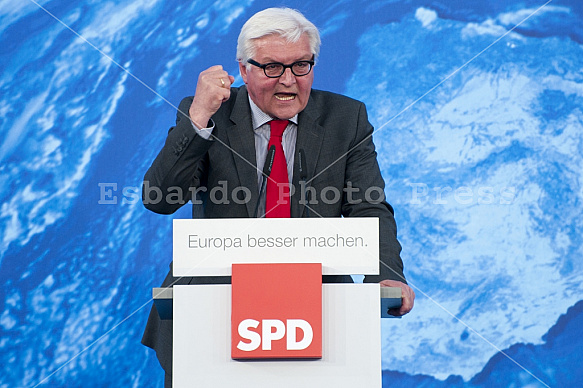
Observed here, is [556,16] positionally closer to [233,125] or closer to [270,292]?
[233,125]

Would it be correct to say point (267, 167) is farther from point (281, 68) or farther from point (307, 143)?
point (281, 68)

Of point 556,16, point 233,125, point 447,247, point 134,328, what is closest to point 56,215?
point 134,328

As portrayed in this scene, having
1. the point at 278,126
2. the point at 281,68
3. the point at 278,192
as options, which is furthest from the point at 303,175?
the point at 281,68

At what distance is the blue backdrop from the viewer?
Result: 3.36 m

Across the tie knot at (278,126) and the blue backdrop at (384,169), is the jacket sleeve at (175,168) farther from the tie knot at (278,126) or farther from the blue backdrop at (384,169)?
the blue backdrop at (384,169)

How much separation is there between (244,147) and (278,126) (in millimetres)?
140

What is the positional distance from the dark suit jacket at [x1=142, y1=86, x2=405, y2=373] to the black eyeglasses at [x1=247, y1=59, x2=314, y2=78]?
0.44 feet

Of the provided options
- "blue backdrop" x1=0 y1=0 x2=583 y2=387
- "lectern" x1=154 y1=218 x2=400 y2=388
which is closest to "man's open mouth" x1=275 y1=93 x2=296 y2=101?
"lectern" x1=154 y1=218 x2=400 y2=388

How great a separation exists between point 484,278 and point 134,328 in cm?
156

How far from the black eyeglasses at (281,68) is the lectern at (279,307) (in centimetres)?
80

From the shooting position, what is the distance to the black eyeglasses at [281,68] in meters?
2.16

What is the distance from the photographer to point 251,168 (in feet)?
7.00

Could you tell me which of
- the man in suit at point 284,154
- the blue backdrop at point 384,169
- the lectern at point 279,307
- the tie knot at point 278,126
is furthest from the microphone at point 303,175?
the blue backdrop at point 384,169

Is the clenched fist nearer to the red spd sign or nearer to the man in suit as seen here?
the man in suit
